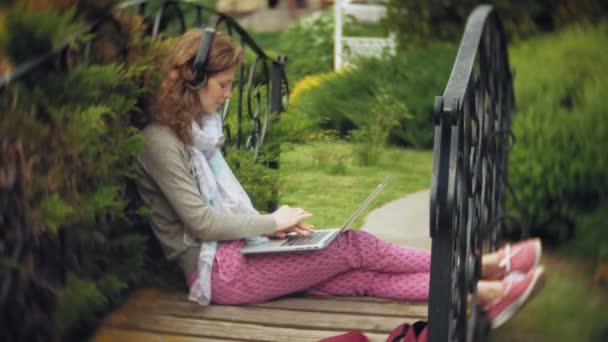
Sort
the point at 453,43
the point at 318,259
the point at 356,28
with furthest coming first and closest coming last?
1. the point at 356,28
2. the point at 453,43
3. the point at 318,259

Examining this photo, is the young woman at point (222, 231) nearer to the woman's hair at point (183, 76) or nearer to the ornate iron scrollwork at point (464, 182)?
the woman's hair at point (183, 76)

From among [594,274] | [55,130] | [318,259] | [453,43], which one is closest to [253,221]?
[318,259]

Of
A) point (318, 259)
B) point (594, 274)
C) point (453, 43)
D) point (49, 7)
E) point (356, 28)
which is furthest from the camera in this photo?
point (356, 28)

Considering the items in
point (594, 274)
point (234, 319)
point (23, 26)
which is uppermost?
point (23, 26)

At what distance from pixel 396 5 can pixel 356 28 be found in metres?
4.32

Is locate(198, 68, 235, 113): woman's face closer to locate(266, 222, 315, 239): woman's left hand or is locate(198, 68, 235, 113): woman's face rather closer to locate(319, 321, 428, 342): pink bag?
locate(266, 222, 315, 239): woman's left hand

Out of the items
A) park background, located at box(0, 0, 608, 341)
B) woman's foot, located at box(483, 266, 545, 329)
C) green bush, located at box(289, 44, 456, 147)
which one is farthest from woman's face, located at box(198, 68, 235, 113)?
green bush, located at box(289, 44, 456, 147)

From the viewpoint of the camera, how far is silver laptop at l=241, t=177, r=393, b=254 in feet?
8.92

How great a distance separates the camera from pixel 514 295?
2855 mm

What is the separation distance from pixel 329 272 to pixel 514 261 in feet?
2.39

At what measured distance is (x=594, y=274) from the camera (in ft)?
14.4

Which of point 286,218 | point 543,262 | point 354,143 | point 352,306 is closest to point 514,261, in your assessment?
point 352,306

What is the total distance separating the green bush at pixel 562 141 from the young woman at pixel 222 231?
5.41 ft

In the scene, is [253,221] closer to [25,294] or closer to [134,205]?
[134,205]
